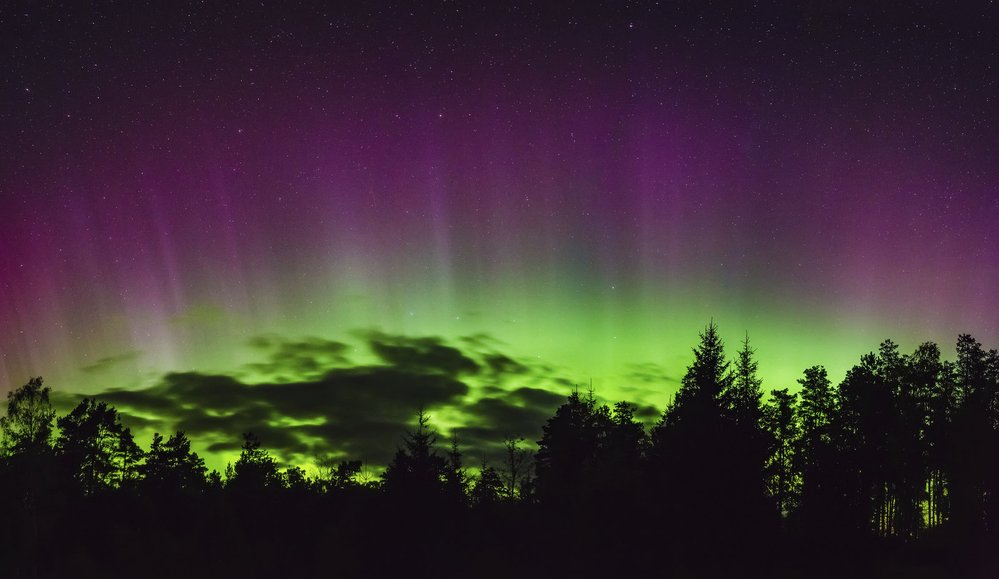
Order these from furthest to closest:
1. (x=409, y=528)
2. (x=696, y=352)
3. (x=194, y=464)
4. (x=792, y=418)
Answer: (x=194, y=464)
(x=792, y=418)
(x=409, y=528)
(x=696, y=352)

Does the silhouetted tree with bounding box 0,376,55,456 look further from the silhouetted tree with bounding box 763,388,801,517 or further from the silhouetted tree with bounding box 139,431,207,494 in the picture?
the silhouetted tree with bounding box 763,388,801,517

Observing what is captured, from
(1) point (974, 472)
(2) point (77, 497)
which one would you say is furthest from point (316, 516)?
(1) point (974, 472)

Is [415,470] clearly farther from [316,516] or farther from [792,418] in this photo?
[792,418]

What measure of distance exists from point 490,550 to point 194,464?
2774 inches

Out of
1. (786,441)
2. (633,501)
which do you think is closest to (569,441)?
(786,441)

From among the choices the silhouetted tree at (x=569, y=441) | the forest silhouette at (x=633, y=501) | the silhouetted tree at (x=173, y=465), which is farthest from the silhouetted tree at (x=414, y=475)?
the silhouetted tree at (x=173, y=465)

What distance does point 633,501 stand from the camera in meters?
33.2

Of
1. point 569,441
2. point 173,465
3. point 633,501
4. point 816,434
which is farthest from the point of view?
point 173,465

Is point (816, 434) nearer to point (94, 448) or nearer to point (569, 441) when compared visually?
point (569, 441)

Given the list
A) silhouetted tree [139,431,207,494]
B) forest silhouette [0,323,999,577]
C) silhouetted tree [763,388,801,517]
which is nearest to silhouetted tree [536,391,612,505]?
forest silhouette [0,323,999,577]

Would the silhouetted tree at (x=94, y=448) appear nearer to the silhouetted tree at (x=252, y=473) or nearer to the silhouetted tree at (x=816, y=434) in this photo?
the silhouetted tree at (x=252, y=473)

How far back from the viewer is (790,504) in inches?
2333

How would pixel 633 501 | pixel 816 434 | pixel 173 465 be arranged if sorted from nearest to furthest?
1. pixel 633 501
2. pixel 816 434
3. pixel 173 465

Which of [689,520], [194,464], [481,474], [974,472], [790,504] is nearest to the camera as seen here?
[689,520]
